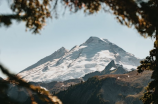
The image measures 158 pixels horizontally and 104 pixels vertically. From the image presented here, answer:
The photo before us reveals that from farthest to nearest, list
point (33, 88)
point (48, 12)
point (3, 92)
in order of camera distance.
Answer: point (48, 12) → point (33, 88) → point (3, 92)

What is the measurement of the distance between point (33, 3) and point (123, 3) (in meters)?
3.78

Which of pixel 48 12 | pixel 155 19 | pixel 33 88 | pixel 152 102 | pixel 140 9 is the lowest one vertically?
pixel 152 102

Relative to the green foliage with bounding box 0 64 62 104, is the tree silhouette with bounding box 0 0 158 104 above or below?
above

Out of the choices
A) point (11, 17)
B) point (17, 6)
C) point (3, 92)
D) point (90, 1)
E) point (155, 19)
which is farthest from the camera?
point (17, 6)

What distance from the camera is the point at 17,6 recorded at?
8383 mm

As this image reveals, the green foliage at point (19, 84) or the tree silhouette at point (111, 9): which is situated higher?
the tree silhouette at point (111, 9)

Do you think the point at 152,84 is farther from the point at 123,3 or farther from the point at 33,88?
the point at 33,88

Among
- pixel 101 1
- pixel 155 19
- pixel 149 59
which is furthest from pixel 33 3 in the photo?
pixel 149 59

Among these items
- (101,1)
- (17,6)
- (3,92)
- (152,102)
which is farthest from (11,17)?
(152,102)

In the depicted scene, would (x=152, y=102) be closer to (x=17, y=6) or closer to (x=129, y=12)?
(x=129, y=12)

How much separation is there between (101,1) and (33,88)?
415 centimetres

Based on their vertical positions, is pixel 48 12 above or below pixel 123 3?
above

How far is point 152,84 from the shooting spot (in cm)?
1709

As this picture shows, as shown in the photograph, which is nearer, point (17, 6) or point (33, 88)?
point (33, 88)
